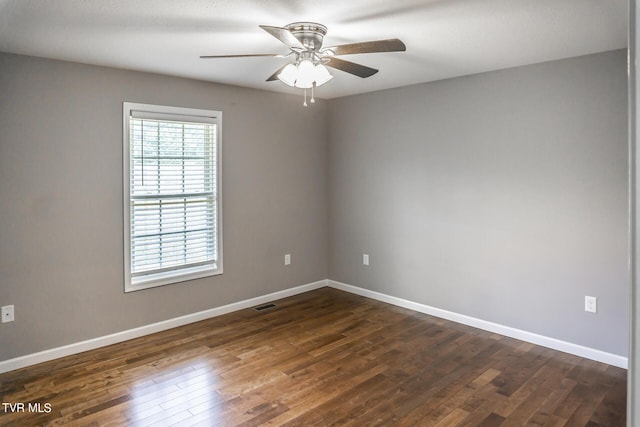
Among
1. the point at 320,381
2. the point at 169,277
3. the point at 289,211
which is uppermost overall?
the point at 289,211

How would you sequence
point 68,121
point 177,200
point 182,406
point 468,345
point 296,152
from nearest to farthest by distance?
point 182,406
point 68,121
point 468,345
point 177,200
point 296,152

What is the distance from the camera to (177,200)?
3980 mm

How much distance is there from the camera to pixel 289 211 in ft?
16.2

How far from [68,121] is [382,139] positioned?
2998mm

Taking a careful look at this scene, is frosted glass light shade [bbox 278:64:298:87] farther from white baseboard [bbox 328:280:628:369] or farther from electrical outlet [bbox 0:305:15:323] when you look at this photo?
white baseboard [bbox 328:280:628:369]

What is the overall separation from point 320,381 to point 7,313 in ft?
7.73

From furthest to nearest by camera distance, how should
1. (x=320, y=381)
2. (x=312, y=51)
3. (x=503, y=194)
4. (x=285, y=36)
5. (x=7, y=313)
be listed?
(x=503, y=194), (x=7, y=313), (x=320, y=381), (x=312, y=51), (x=285, y=36)

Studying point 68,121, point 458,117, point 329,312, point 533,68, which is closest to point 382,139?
point 458,117

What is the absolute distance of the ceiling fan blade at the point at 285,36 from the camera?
2.22m

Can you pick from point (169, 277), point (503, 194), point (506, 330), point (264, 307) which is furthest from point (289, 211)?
point (506, 330)

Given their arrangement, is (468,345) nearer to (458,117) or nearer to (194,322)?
(458,117)

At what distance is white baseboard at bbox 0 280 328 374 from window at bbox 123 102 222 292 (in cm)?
38

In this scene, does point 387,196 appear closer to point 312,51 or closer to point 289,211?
point 289,211

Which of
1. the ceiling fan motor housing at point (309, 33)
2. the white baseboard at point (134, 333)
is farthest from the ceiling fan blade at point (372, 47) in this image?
the white baseboard at point (134, 333)
